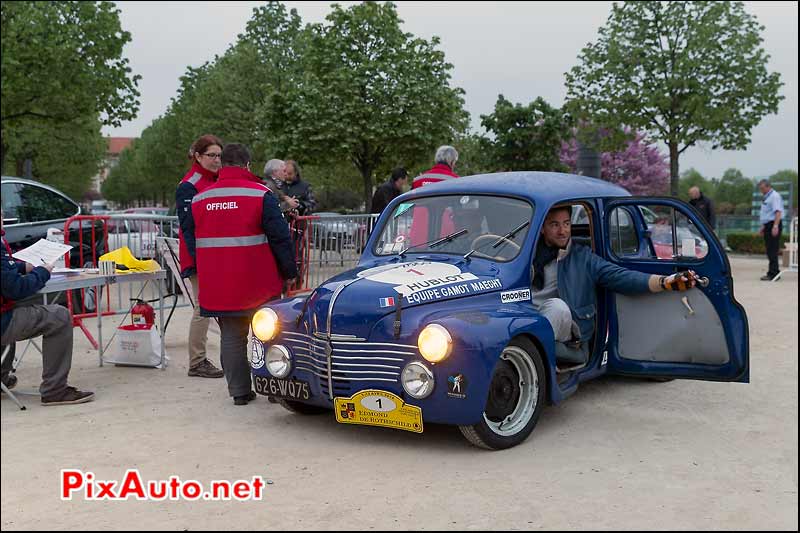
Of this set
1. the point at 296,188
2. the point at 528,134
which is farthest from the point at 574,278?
the point at 528,134

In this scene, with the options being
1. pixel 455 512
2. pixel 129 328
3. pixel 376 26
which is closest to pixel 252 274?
pixel 129 328

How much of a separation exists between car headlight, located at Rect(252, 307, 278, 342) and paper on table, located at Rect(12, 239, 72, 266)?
5.92 ft

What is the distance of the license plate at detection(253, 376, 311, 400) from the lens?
5.73 m

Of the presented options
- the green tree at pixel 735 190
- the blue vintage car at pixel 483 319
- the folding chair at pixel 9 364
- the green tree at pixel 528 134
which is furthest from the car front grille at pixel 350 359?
the green tree at pixel 735 190

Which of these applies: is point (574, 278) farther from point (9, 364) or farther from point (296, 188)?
point (296, 188)

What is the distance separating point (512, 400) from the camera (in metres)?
5.62

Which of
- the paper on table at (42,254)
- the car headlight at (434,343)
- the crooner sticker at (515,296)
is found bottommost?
the car headlight at (434,343)

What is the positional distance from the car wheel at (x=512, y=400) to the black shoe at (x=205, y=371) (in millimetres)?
3269

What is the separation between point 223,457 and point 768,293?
1181 centimetres

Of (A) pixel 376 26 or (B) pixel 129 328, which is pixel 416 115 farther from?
(B) pixel 129 328

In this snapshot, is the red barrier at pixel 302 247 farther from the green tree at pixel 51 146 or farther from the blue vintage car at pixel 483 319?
the green tree at pixel 51 146

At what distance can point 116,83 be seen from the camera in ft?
79.3

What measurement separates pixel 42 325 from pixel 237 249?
158cm

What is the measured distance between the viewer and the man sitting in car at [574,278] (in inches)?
253
